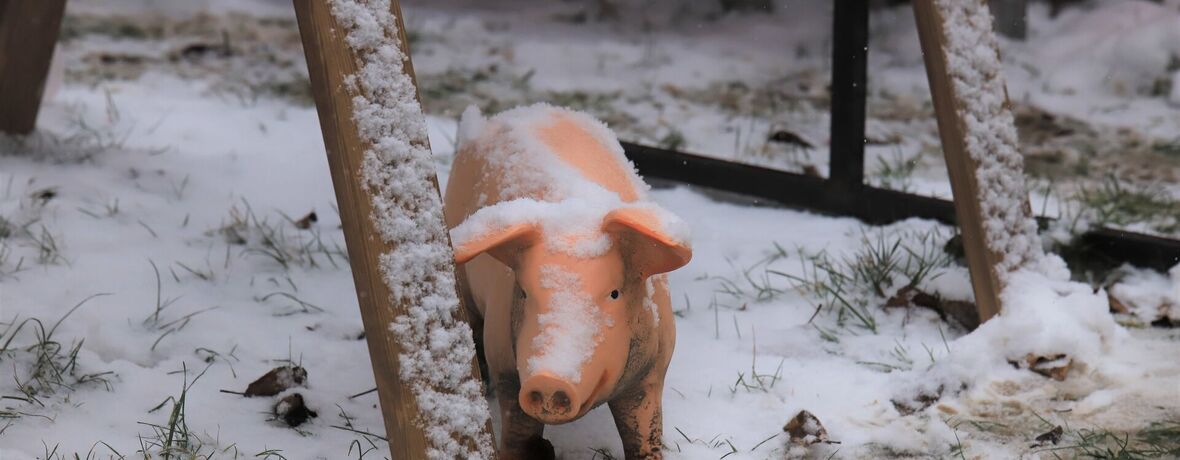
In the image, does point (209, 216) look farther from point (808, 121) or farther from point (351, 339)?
point (808, 121)

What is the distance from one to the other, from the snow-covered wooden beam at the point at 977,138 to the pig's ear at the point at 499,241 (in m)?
1.09

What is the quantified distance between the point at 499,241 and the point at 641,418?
0.39 m

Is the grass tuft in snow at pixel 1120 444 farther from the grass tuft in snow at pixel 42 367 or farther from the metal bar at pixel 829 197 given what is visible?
the grass tuft in snow at pixel 42 367

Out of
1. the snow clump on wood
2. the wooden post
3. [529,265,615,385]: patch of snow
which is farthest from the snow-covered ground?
[529,265,615,385]: patch of snow

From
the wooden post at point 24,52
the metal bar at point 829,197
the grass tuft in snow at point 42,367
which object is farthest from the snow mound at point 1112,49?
the grass tuft in snow at point 42,367

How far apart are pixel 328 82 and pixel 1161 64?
396cm

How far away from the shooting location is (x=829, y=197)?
10.4 ft

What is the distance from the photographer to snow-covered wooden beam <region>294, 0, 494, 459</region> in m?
1.58

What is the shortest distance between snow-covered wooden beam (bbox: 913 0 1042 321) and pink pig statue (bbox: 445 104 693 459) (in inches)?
29.2

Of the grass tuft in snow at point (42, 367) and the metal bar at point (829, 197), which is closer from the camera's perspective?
the grass tuft in snow at point (42, 367)

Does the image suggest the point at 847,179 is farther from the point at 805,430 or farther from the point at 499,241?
the point at 499,241

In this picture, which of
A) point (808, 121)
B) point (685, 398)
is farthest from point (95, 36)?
point (685, 398)

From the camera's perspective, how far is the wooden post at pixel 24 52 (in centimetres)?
307

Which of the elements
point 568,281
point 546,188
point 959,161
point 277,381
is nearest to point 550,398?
point 568,281
